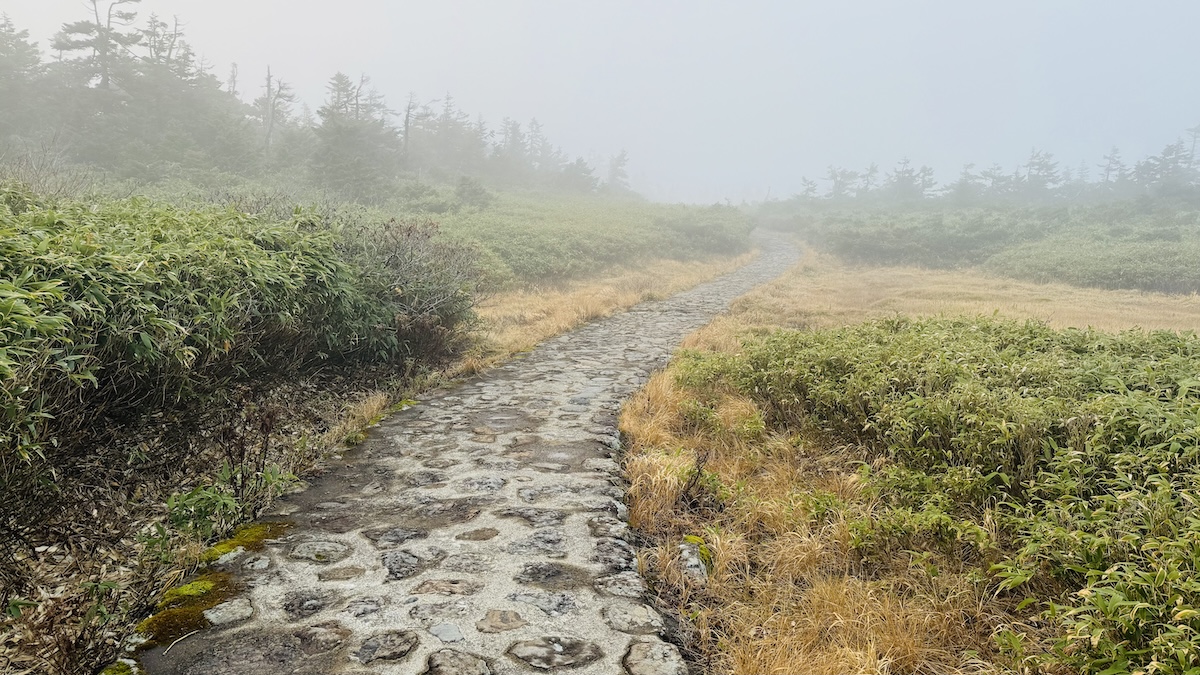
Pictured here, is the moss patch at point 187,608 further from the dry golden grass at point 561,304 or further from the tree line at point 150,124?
the tree line at point 150,124

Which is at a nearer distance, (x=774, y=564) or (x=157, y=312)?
(x=774, y=564)

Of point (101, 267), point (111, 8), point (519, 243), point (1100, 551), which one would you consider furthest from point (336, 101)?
point (1100, 551)

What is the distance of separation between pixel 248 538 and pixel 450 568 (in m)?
1.42

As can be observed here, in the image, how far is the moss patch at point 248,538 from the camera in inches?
153

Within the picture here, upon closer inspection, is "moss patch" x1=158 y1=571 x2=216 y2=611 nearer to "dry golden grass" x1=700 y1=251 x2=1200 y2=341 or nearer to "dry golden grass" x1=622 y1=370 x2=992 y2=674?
"dry golden grass" x1=622 y1=370 x2=992 y2=674

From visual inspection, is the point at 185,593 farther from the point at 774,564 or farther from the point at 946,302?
the point at 946,302

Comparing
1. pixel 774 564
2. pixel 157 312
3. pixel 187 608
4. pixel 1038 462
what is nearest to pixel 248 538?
pixel 187 608

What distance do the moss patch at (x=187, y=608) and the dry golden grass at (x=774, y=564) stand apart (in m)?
2.46

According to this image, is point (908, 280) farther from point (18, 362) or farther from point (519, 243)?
point (18, 362)

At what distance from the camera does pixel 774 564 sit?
4.01 meters

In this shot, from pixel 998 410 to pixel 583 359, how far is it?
6.67 metres

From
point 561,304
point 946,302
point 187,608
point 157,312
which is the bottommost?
point 187,608

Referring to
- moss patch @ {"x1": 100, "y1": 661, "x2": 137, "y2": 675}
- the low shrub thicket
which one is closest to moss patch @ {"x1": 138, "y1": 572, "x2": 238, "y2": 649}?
moss patch @ {"x1": 100, "y1": 661, "x2": 137, "y2": 675}

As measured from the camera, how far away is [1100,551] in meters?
3.04
